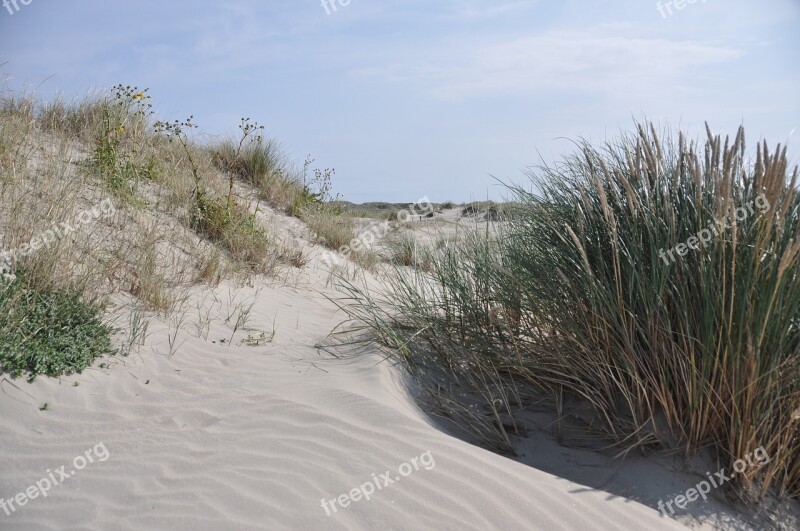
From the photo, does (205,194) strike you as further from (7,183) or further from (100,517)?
(100,517)

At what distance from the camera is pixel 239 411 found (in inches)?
143

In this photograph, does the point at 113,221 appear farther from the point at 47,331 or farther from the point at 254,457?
the point at 254,457

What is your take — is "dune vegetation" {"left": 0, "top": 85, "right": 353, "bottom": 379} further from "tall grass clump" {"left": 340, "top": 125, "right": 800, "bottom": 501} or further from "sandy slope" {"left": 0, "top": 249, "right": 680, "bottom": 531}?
"tall grass clump" {"left": 340, "top": 125, "right": 800, "bottom": 501}

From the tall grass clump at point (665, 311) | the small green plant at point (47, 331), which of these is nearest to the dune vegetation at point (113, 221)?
the small green plant at point (47, 331)

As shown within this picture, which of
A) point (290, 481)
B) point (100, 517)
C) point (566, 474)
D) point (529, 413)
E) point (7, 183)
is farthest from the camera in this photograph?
point (7, 183)

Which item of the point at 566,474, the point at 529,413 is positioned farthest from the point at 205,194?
the point at 566,474

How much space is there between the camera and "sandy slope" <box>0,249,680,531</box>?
8.84 ft

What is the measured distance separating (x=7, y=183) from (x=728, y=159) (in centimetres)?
629

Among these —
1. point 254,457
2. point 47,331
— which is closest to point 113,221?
point 47,331

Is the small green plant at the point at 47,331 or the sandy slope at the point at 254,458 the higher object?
the small green plant at the point at 47,331

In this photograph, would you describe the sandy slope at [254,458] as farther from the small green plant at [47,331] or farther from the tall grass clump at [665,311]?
the tall grass clump at [665,311]

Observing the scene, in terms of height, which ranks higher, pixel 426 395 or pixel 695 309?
pixel 695 309

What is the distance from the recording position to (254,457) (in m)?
3.11

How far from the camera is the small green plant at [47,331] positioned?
12.6 feet
